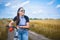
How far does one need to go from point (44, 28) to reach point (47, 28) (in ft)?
0.16

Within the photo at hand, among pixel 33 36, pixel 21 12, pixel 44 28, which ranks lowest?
pixel 33 36

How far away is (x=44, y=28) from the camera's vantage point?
2.42 m

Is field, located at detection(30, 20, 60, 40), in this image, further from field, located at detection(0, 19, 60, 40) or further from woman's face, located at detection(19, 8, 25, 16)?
woman's face, located at detection(19, 8, 25, 16)

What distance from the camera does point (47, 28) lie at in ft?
7.91

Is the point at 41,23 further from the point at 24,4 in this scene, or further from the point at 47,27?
the point at 24,4

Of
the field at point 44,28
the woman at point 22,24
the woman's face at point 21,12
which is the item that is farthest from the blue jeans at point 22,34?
the woman's face at point 21,12

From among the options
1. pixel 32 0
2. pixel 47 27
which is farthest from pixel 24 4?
pixel 47 27

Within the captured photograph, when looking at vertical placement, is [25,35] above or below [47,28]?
below

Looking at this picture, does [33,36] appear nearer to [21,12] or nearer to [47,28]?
[47,28]

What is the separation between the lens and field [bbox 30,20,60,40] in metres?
2.38

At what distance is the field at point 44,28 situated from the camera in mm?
2381

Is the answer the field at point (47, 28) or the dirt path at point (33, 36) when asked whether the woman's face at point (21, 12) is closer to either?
the field at point (47, 28)

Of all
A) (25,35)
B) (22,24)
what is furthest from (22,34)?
(22,24)

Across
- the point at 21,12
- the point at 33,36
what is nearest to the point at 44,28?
the point at 33,36
